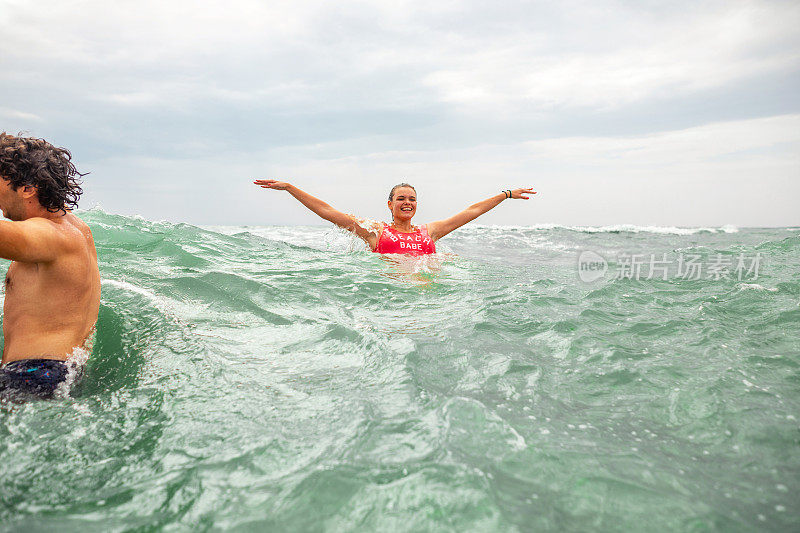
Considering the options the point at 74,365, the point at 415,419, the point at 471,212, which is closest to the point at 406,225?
the point at 471,212

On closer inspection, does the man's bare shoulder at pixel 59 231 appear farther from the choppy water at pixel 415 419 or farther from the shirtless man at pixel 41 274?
the choppy water at pixel 415 419

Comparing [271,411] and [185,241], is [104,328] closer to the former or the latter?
[271,411]

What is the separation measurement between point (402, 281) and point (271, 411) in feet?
12.7

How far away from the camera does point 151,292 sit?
17.3ft

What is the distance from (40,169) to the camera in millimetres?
2916

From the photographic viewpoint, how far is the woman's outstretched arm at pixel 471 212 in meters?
8.45

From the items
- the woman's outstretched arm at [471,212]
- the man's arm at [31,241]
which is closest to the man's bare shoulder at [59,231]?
the man's arm at [31,241]

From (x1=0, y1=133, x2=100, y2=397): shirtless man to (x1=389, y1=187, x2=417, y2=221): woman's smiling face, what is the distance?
5530 millimetres

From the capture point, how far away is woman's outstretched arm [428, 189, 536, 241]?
8.45 m

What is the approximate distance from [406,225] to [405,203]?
1.29 feet

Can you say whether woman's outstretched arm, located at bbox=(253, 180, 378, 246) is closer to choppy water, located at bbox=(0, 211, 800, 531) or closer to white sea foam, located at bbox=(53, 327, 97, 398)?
choppy water, located at bbox=(0, 211, 800, 531)

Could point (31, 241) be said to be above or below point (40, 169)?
below

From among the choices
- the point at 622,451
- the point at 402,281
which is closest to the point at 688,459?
the point at 622,451

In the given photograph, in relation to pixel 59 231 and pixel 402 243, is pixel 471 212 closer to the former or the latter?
pixel 402 243
